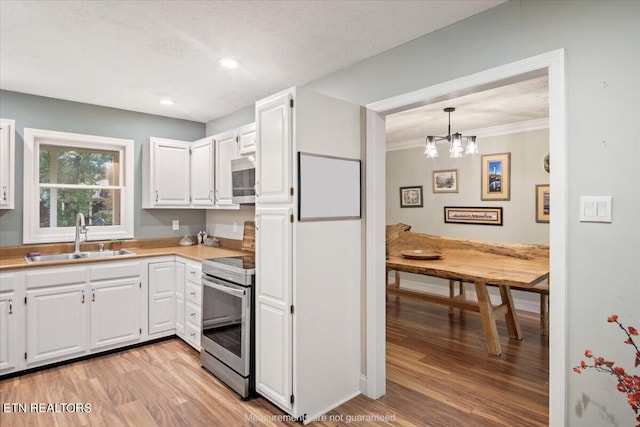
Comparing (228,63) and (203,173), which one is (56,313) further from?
(228,63)

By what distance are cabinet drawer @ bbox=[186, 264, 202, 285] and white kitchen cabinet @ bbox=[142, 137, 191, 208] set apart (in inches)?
40.6

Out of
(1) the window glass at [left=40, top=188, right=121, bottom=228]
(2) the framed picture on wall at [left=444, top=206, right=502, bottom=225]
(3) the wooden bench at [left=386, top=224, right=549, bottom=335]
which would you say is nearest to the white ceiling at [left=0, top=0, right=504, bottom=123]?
(1) the window glass at [left=40, top=188, right=121, bottom=228]

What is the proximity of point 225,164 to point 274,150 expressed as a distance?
1.50 metres

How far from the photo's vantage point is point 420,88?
7.63 ft

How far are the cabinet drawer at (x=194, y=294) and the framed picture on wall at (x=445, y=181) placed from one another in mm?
3853

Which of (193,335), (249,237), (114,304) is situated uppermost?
(249,237)

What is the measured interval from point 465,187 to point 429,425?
147 inches

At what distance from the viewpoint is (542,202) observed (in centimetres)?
448

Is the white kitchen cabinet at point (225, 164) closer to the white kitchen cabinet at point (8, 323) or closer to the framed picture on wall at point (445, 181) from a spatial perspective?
the white kitchen cabinet at point (8, 323)

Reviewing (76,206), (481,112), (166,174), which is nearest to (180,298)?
(166,174)

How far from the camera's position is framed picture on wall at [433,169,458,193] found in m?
5.35

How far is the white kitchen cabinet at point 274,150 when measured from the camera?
2277mm

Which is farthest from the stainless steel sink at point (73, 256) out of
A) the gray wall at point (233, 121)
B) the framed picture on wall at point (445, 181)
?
the framed picture on wall at point (445, 181)

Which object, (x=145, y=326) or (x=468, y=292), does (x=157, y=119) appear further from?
(x=468, y=292)
